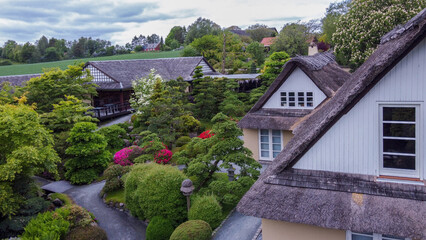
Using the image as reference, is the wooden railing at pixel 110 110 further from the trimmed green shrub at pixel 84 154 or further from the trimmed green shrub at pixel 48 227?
the trimmed green shrub at pixel 48 227

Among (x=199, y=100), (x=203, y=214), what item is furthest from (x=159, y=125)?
(x=203, y=214)

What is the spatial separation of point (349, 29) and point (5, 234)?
2567cm

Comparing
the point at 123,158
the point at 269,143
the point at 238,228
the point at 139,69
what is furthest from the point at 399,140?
the point at 139,69

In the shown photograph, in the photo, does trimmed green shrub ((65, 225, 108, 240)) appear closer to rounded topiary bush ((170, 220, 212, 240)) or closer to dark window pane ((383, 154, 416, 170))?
rounded topiary bush ((170, 220, 212, 240))

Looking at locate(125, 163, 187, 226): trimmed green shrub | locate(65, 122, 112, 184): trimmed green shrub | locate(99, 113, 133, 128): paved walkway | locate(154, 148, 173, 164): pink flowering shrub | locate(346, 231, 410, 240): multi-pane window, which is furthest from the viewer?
locate(99, 113, 133, 128): paved walkway

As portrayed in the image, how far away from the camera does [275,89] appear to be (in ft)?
60.2

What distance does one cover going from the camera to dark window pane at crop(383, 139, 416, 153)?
6.18 meters

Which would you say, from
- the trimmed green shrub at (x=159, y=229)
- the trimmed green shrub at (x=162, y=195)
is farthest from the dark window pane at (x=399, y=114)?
the trimmed green shrub at (x=159, y=229)

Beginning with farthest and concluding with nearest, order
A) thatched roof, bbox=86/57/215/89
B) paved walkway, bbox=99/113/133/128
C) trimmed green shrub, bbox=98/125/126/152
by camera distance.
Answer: thatched roof, bbox=86/57/215/89
paved walkway, bbox=99/113/133/128
trimmed green shrub, bbox=98/125/126/152

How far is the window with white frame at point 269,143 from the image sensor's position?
18.9 m

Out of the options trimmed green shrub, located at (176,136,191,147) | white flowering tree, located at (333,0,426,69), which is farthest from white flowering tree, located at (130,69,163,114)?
white flowering tree, located at (333,0,426,69)

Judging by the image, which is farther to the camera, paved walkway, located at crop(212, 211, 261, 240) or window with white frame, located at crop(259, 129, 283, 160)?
window with white frame, located at crop(259, 129, 283, 160)

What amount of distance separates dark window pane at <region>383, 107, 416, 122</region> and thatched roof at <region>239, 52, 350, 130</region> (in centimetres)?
1068

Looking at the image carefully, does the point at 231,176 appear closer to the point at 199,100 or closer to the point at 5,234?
the point at 5,234
